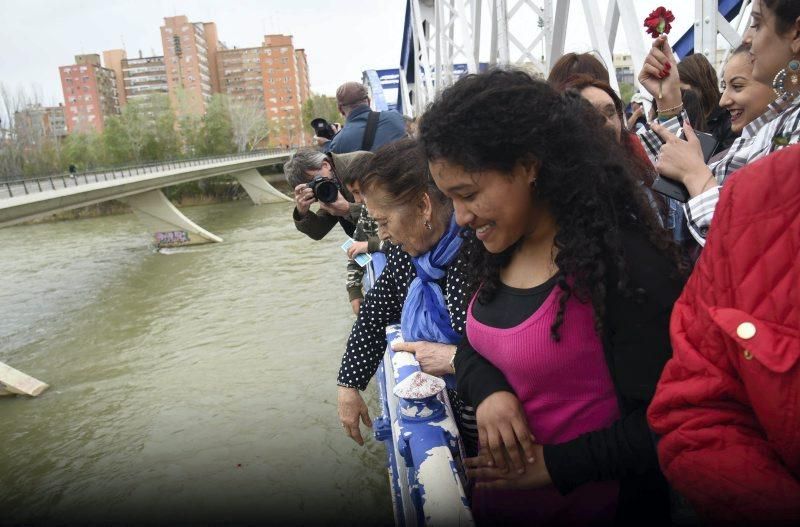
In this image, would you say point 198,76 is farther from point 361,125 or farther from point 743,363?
point 743,363

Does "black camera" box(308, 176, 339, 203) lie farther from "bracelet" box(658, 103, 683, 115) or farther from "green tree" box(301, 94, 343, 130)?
"green tree" box(301, 94, 343, 130)

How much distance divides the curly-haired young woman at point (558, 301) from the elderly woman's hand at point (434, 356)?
0.89 feet

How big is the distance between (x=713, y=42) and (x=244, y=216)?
78.9 ft

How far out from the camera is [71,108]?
268 feet

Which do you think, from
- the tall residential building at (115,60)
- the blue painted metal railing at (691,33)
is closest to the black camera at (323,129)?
the blue painted metal railing at (691,33)

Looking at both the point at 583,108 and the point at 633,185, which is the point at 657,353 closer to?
the point at 633,185

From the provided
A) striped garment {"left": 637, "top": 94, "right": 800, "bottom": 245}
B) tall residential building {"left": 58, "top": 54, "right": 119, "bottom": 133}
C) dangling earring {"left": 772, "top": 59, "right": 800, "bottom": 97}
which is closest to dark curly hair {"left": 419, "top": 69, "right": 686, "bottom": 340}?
striped garment {"left": 637, "top": 94, "right": 800, "bottom": 245}

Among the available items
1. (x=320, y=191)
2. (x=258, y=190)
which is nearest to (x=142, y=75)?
(x=258, y=190)

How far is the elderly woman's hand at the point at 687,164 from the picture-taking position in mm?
1264

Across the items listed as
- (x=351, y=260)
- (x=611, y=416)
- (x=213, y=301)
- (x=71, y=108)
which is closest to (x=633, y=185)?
(x=611, y=416)

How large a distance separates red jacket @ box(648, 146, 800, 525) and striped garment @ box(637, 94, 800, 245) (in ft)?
0.89

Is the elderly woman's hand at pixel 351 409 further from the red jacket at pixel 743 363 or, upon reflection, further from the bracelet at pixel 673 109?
the bracelet at pixel 673 109

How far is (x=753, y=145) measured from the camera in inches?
48.7

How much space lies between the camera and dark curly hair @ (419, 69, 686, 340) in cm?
101
